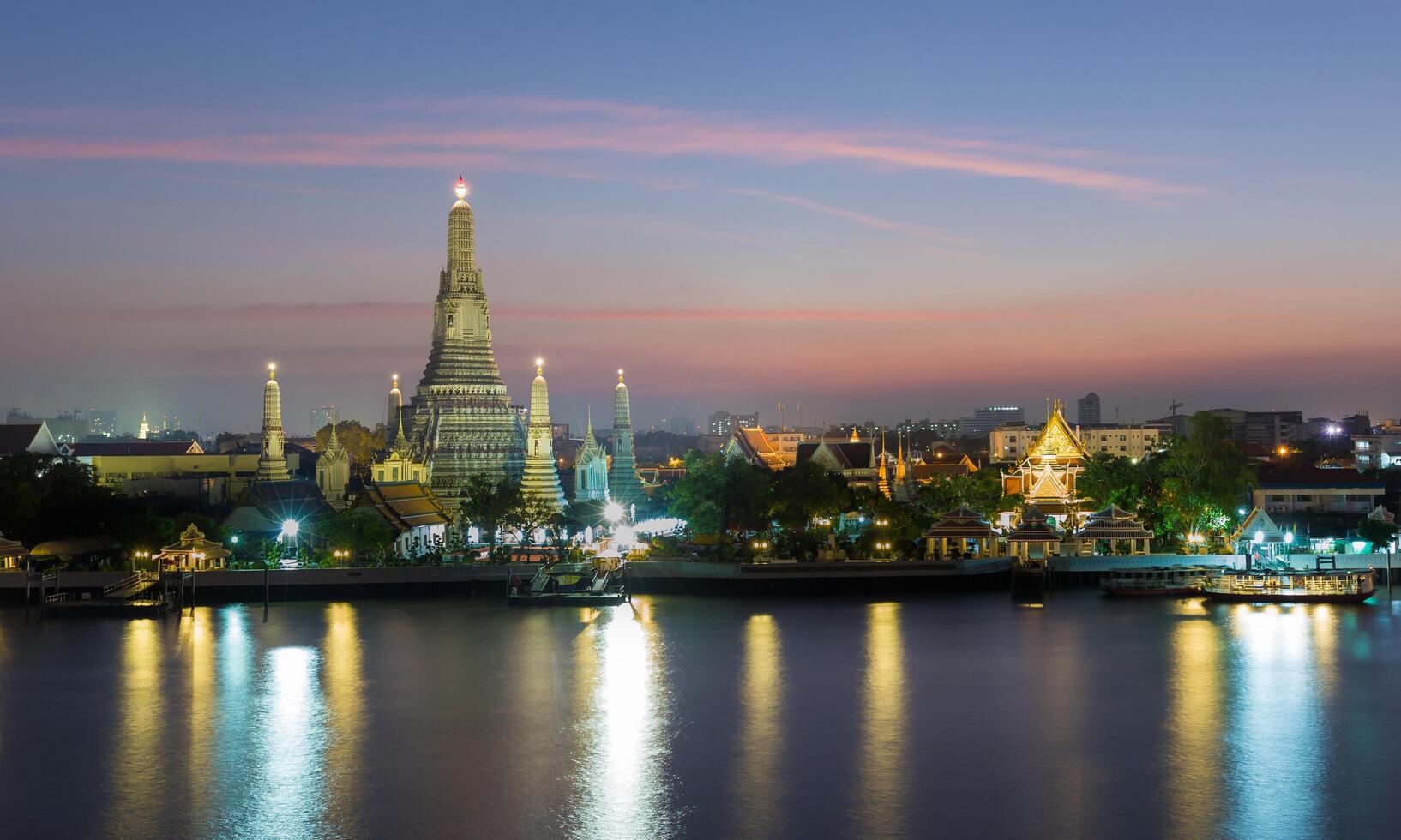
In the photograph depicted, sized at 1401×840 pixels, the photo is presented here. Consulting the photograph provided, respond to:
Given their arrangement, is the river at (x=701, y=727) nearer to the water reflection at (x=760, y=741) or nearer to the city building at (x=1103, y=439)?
the water reflection at (x=760, y=741)

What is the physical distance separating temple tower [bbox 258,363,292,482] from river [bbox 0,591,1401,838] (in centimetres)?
2202

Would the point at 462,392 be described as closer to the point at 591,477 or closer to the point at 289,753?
the point at 591,477

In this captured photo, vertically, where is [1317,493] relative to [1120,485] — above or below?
below

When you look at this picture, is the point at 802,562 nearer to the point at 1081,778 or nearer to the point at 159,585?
the point at 159,585

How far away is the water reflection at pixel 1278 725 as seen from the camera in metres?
21.1

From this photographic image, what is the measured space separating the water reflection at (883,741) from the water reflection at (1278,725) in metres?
4.72

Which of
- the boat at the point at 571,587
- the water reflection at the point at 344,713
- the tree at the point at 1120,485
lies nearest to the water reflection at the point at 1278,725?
the water reflection at the point at 344,713

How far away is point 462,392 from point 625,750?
44.4m

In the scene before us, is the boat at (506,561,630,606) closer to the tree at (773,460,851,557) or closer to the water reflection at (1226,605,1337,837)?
the tree at (773,460,851,557)

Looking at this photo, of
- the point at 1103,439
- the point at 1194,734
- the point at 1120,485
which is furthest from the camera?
the point at 1103,439

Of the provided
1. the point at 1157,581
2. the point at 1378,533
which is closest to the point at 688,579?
the point at 1157,581

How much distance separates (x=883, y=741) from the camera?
84.3 feet

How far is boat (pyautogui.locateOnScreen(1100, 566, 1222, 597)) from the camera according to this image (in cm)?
4747

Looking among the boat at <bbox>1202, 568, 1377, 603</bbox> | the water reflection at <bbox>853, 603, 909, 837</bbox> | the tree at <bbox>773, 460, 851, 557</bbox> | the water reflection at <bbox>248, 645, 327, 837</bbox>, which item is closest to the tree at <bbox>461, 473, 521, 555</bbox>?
the tree at <bbox>773, 460, 851, 557</bbox>
